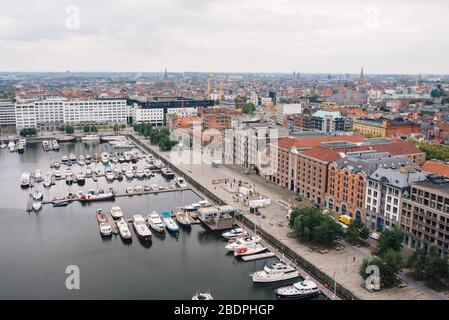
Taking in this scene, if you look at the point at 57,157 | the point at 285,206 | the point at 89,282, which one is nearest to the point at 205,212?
the point at 285,206

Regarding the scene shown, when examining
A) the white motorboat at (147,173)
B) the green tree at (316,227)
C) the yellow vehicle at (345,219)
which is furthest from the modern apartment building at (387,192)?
the white motorboat at (147,173)

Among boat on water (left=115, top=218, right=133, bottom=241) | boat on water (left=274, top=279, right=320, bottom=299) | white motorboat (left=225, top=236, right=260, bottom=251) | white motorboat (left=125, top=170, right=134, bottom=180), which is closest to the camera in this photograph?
boat on water (left=274, top=279, right=320, bottom=299)

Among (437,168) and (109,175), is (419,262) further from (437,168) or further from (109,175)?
(109,175)

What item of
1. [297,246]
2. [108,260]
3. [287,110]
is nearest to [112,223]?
[108,260]

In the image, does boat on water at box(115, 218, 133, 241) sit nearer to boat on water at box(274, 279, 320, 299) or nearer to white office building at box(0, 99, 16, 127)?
boat on water at box(274, 279, 320, 299)

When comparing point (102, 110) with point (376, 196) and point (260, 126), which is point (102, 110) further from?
point (376, 196)

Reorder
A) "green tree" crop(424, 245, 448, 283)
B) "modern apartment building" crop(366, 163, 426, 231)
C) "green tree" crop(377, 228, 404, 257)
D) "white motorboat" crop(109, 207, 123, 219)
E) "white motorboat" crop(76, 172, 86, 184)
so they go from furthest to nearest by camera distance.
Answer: "white motorboat" crop(76, 172, 86, 184), "white motorboat" crop(109, 207, 123, 219), "modern apartment building" crop(366, 163, 426, 231), "green tree" crop(377, 228, 404, 257), "green tree" crop(424, 245, 448, 283)

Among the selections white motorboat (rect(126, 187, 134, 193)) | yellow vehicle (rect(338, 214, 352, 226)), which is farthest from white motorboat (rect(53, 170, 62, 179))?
yellow vehicle (rect(338, 214, 352, 226))
